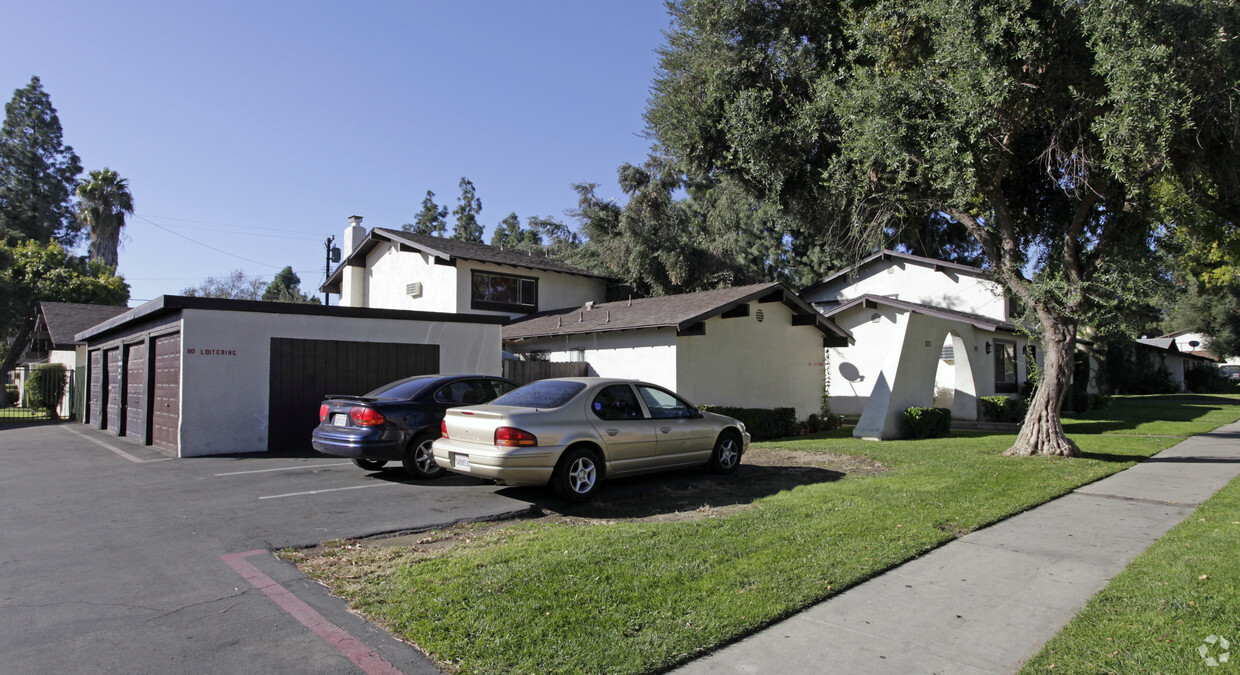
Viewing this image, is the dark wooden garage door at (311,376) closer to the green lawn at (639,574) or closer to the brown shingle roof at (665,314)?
the brown shingle roof at (665,314)

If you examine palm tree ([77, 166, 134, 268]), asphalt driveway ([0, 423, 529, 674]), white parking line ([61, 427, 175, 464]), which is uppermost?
palm tree ([77, 166, 134, 268])

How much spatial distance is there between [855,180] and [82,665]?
13870 millimetres

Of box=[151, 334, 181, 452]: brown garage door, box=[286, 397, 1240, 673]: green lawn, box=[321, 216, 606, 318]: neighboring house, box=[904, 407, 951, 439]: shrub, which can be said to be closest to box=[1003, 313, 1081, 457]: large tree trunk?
box=[904, 407, 951, 439]: shrub

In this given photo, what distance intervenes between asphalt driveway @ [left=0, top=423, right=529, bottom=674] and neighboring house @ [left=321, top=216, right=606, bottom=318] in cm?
1330

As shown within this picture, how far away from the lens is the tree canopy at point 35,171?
173 feet

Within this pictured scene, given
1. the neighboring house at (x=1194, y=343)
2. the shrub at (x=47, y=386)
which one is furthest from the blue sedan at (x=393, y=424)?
the neighboring house at (x=1194, y=343)

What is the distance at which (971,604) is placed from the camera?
491 cm

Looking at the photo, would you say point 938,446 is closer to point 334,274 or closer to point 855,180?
point 855,180

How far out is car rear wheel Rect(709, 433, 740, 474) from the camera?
33.0 feet

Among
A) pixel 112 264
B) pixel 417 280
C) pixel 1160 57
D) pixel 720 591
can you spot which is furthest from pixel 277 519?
pixel 112 264

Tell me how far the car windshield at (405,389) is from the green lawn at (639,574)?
12.5ft

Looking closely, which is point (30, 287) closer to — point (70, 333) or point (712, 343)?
point (70, 333)

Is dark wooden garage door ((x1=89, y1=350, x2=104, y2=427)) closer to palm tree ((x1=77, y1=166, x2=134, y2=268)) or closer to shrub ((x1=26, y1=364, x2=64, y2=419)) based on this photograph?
shrub ((x1=26, y1=364, x2=64, y2=419))

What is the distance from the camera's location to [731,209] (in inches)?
1305
